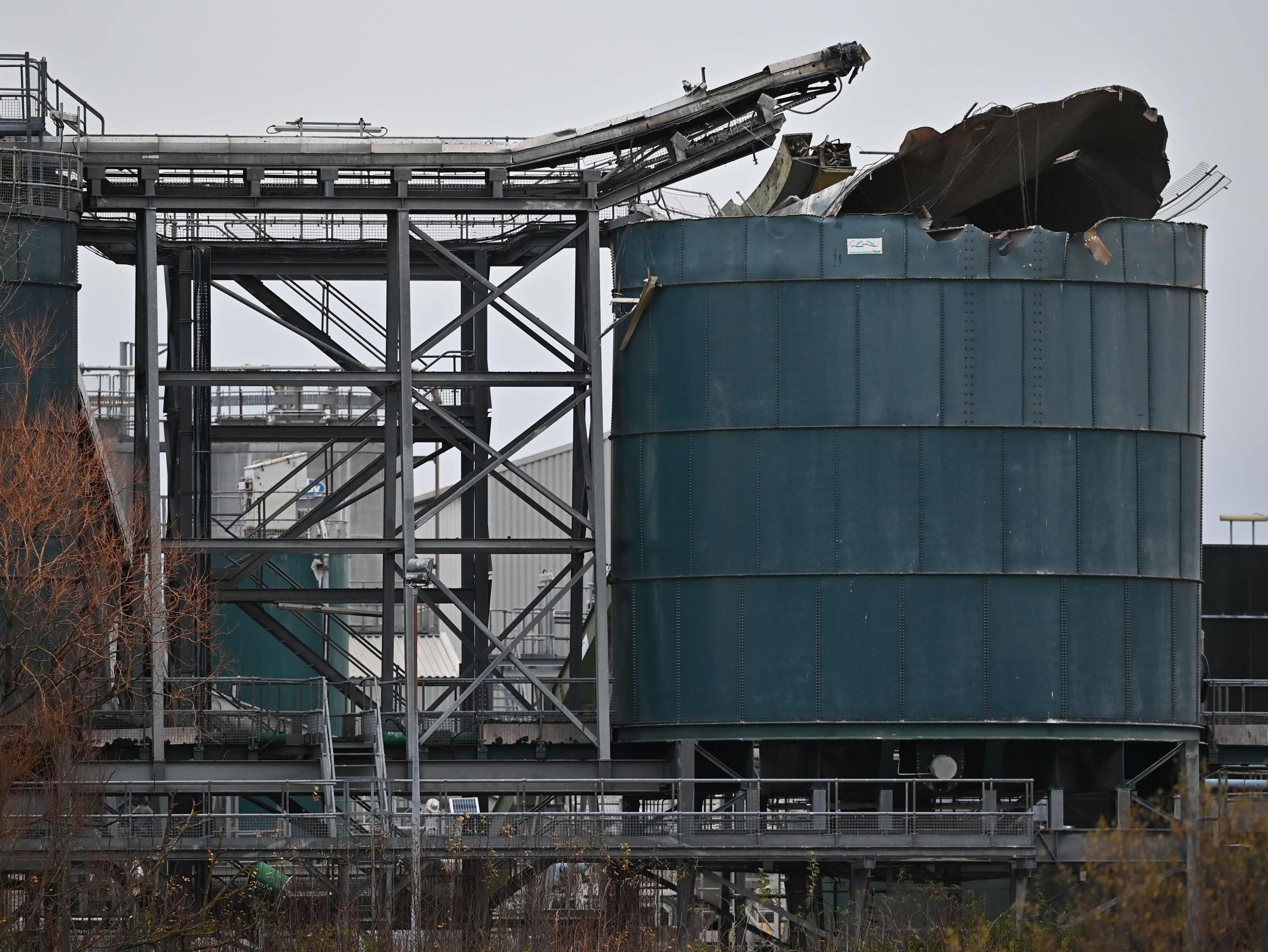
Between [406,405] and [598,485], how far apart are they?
4758 mm

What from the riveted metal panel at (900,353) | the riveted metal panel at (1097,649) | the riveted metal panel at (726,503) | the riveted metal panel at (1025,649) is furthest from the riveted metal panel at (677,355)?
the riveted metal panel at (1097,649)

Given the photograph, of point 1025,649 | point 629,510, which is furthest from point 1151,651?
point 629,510

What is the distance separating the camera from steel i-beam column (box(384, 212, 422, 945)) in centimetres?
4712

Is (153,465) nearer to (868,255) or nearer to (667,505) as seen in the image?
(667,505)

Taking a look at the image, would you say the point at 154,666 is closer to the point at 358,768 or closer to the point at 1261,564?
the point at 358,768

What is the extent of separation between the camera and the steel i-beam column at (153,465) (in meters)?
47.3

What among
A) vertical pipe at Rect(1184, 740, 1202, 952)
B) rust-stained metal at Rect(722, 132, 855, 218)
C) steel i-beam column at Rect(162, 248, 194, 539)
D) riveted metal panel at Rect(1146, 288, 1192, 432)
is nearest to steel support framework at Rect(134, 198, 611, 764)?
steel i-beam column at Rect(162, 248, 194, 539)

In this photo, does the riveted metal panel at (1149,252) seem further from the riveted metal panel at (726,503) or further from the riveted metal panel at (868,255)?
the riveted metal panel at (726,503)

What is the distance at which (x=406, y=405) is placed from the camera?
48.4 meters

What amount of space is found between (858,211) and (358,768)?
17.7 metres

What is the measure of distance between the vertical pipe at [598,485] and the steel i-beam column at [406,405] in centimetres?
410

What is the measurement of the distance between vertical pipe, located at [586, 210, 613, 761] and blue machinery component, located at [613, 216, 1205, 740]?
112 cm

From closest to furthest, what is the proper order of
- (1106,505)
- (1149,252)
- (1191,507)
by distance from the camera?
(1106,505)
(1149,252)
(1191,507)

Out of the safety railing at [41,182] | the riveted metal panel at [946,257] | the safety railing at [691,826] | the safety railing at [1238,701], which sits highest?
the safety railing at [41,182]
